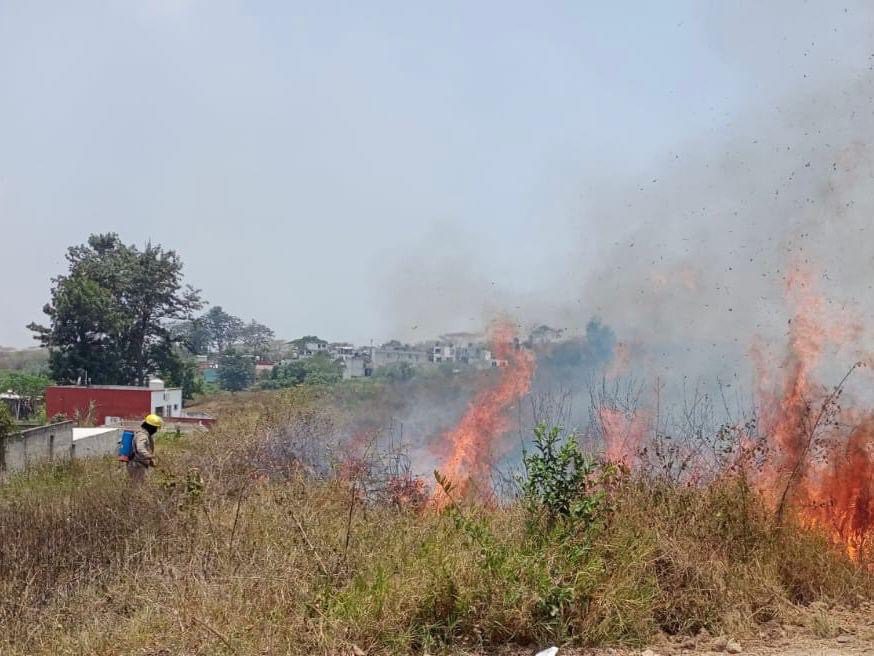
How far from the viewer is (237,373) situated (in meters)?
62.8

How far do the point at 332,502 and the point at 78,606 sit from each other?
2.50 m

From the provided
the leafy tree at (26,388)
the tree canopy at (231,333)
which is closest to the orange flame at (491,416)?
the leafy tree at (26,388)

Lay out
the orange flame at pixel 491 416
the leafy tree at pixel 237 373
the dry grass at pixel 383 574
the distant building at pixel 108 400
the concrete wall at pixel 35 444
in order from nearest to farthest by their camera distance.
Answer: the dry grass at pixel 383 574
the orange flame at pixel 491 416
the concrete wall at pixel 35 444
the distant building at pixel 108 400
the leafy tree at pixel 237 373

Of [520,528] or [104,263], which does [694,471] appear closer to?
[520,528]

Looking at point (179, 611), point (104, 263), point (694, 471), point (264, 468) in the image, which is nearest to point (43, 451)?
point (264, 468)

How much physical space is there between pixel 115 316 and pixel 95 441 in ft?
91.4

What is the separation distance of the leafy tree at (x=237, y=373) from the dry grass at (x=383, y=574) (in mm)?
55460

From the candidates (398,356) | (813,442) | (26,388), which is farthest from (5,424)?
(26,388)

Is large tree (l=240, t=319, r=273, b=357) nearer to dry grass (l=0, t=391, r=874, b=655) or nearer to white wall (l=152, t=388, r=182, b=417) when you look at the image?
white wall (l=152, t=388, r=182, b=417)

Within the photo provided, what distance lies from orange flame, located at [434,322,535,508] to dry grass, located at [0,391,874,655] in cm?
353

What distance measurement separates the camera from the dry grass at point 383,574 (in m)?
4.96

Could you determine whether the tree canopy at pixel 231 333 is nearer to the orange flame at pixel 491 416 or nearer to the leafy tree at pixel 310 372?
the leafy tree at pixel 310 372

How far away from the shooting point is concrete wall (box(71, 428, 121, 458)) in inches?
882

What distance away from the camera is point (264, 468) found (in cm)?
1005
